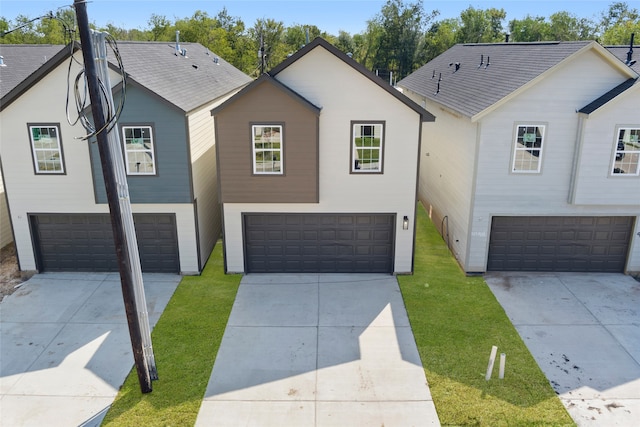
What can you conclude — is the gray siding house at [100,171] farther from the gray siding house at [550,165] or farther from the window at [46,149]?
the gray siding house at [550,165]

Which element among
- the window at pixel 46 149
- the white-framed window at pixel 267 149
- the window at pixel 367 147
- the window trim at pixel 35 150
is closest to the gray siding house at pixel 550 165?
the window at pixel 367 147

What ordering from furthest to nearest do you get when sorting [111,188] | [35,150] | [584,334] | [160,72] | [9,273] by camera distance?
[160,72], [9,273], [35,150], [584,334], [111,188]

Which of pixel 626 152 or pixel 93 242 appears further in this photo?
pixel 93 242

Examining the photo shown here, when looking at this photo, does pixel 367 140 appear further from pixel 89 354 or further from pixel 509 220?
pixel 89 354

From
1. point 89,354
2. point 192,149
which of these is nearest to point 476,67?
point 192,149

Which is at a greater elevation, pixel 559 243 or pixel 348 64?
pixel 348 64

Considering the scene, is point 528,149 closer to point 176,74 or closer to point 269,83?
point 269,83

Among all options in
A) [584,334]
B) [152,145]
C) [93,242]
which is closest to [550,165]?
[584,334]
